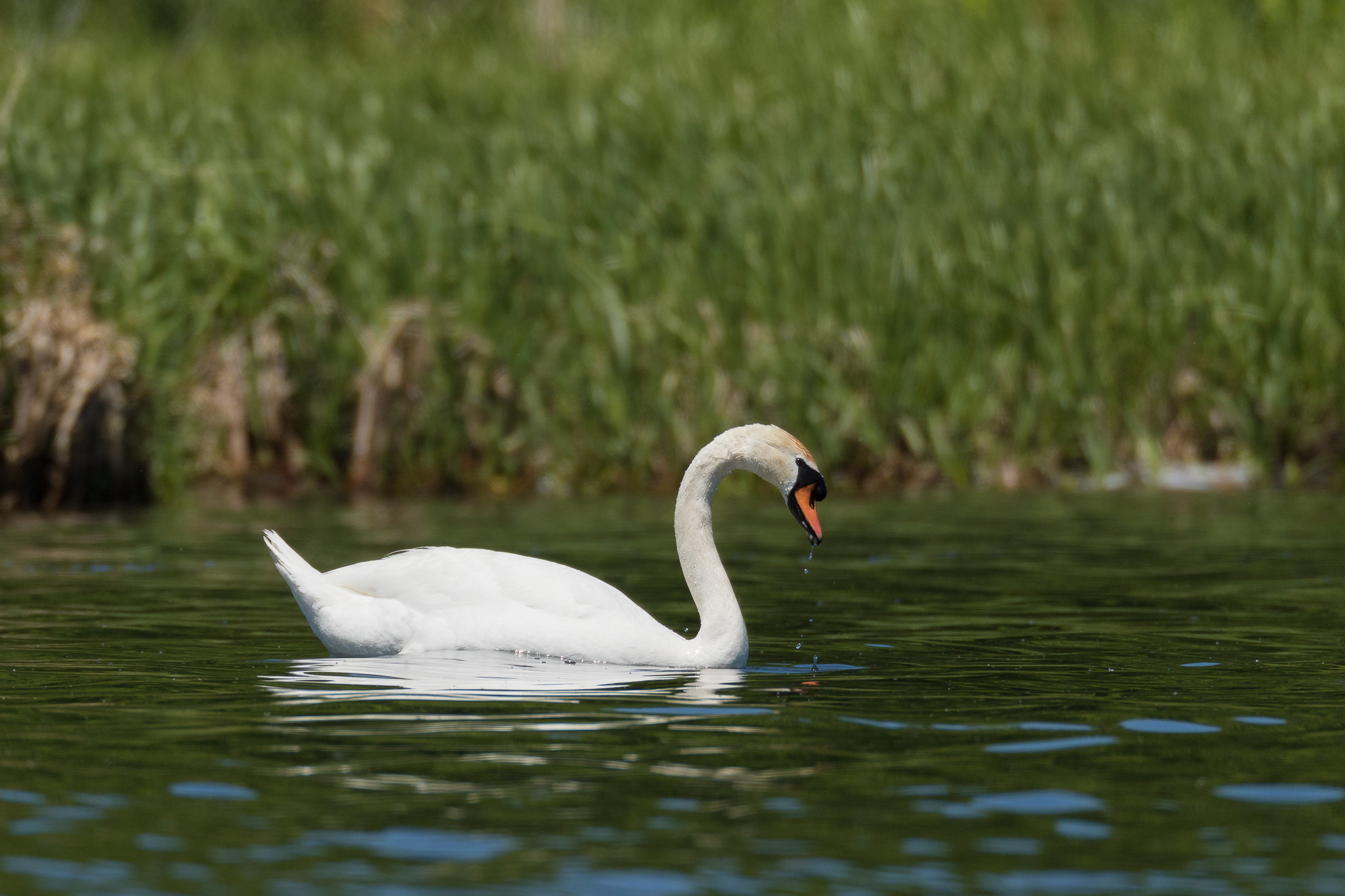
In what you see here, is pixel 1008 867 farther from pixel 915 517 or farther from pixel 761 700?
pixel 915 517

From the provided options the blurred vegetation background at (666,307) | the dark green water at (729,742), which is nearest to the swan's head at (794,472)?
the dark green water at (729,742)

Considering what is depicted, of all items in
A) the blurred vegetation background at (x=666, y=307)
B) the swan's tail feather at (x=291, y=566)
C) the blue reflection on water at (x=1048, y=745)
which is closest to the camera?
the blue reflection on water at (x=1048, y=745)

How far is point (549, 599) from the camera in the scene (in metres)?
8.21

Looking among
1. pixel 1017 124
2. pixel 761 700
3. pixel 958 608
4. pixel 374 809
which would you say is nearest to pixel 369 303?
pixel 1017 124

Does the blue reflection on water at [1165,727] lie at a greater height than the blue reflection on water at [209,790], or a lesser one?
greater

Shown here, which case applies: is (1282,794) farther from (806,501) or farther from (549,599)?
(549,599)

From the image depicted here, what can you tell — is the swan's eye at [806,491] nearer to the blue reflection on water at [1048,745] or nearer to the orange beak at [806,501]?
the orange beak at [806,501]

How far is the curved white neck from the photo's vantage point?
26.3ft

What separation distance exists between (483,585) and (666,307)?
A: 22.0 feet

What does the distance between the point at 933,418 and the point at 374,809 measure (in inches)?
378

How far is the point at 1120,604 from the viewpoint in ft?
32.6

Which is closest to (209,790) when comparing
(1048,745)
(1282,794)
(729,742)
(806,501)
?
(729,742)

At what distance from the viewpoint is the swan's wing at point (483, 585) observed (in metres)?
8.19

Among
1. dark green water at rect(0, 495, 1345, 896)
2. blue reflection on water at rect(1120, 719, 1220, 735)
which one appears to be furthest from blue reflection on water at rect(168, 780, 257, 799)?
blue reflection on water at rect(1120, 719, 1220, 735)
